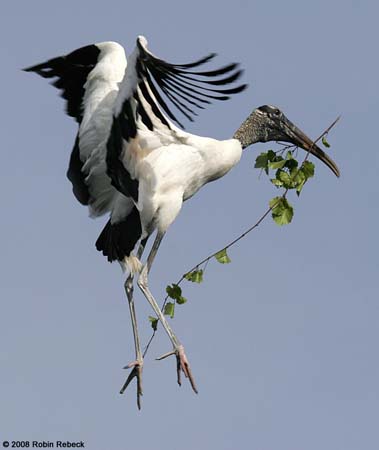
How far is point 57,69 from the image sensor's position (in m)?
14.7

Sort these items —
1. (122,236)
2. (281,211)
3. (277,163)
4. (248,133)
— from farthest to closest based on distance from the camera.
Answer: (248,133) < (122,236) < (277,163) < (281,211)

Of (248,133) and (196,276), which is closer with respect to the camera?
(196,276)

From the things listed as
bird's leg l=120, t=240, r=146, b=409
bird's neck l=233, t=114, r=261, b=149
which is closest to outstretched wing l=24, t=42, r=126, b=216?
bird's leg l=120, t=240, r=146, b=409

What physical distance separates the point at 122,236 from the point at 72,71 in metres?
1.50

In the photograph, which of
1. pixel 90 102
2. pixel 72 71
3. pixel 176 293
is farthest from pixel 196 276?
pixel 72 71

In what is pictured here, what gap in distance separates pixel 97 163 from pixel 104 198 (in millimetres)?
519

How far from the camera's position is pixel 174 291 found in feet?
43.9

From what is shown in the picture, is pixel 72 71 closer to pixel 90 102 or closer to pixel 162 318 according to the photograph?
pixel 90 102

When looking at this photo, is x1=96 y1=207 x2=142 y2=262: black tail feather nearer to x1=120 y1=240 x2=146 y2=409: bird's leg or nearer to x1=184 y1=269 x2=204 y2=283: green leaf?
x1=120 y1=240 x2=146 y2=409: bird's leg

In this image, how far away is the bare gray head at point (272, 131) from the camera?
14992 millimetres

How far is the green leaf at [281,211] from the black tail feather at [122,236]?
1676mm

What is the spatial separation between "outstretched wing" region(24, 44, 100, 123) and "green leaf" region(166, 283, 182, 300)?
202 centimetres

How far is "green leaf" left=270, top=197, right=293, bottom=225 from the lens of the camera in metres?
13.2

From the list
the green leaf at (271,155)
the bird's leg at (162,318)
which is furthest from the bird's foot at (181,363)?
the green leaf at (271,155)
